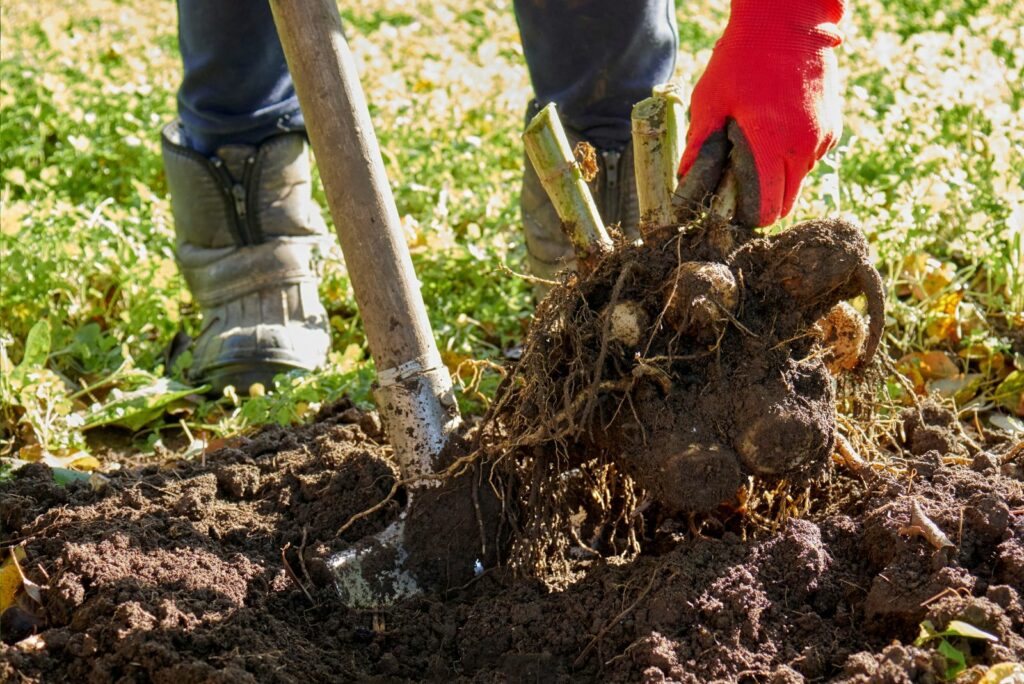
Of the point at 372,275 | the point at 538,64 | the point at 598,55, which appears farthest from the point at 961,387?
the point at 372,275

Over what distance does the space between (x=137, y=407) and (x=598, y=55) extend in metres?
1.58

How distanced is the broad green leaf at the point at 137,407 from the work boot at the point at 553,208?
3.40 ft

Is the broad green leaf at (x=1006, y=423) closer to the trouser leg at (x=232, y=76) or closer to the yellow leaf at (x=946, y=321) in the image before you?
the yellow leaf at (x=946, y=321)

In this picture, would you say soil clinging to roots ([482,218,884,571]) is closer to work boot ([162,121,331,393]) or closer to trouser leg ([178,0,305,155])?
work boot ([162,121,331,393])

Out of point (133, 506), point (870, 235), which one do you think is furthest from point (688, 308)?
point (870, 235)

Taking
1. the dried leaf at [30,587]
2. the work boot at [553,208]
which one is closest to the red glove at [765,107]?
the work boot at [553,208]

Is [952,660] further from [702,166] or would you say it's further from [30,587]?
[30,587]

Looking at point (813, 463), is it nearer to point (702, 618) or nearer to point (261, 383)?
point (702, 618)

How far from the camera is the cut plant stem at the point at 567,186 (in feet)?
7.25

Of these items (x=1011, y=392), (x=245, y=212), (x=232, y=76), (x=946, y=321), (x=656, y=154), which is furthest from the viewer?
(x=245, y=212)

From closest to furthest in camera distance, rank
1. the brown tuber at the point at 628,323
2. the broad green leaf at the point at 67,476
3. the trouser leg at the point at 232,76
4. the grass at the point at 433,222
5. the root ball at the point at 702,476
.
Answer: the root ball at the point at 702,476, the brown tuber at the point at 628,323, the broad green leaf at the point at 67,476, the grass at the point at 433,222, the trouser leg at the point at 232,76

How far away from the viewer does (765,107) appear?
2.13 m

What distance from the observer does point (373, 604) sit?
2.15 meters

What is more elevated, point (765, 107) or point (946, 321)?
point (765, 107)
